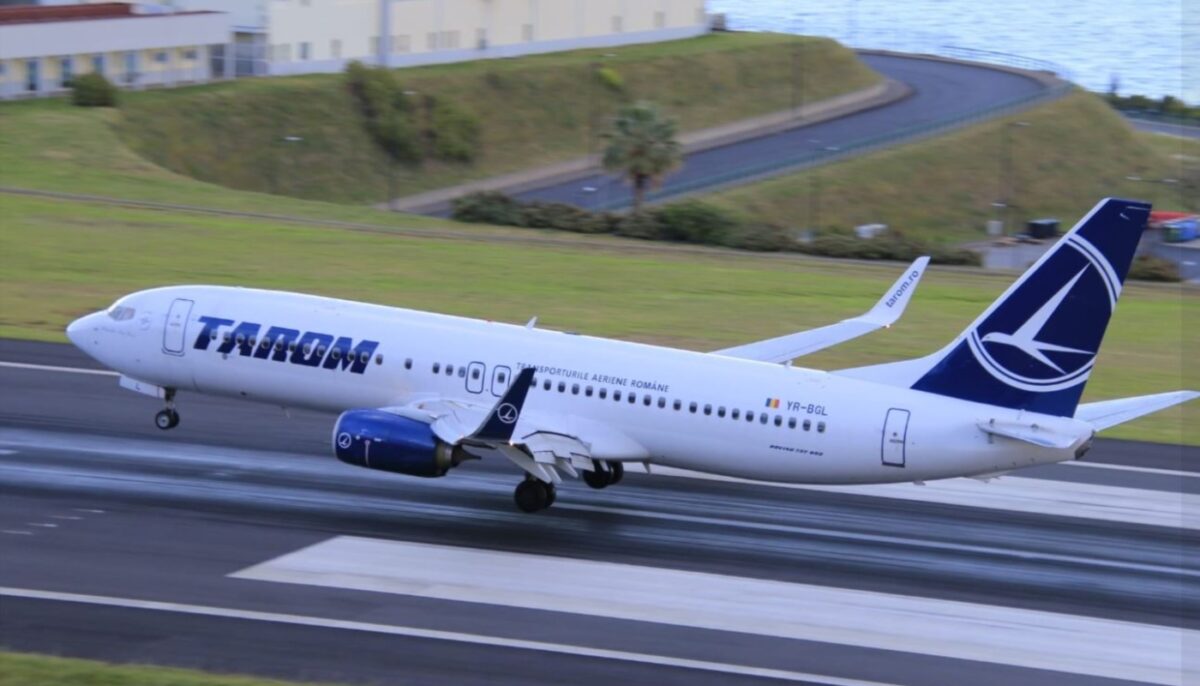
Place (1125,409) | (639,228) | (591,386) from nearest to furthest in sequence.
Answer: (1125,409)
(591,386)
(639,228)

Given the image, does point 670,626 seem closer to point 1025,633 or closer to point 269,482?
point 1025,633

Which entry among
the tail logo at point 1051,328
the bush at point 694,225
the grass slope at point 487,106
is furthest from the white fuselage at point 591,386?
the grass slope at point 487,106

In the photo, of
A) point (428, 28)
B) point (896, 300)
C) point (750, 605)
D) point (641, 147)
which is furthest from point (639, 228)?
point (428, 28)

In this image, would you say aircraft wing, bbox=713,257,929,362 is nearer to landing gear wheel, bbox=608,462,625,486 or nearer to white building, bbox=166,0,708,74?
landing gear wheel, bbox=608,462,625,486

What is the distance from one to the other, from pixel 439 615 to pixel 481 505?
6528 mm

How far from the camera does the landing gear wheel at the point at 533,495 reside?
2981cm

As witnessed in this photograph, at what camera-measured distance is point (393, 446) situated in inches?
1091

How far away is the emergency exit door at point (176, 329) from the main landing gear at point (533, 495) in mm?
8407

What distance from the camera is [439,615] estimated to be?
2416cm

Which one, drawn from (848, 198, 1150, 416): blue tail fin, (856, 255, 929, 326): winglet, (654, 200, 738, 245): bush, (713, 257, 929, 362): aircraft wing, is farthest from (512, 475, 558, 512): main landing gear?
(654, 200, 738, 245): bush

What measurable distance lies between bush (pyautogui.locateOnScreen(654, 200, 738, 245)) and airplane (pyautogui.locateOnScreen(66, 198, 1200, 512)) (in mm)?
44561

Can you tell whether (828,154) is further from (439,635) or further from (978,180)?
(439,635)

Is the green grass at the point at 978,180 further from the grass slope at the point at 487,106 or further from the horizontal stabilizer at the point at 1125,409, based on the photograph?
the horizontal stabilizer at the point at 1125,409

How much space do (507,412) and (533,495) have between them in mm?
3384
